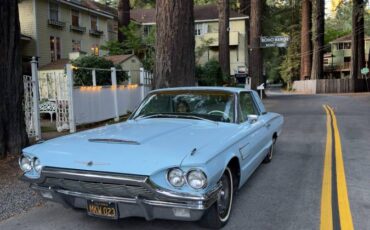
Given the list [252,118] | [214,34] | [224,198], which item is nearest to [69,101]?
[252,118]

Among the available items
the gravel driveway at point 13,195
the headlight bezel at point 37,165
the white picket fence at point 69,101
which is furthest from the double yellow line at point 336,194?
the white picket fence at point 69,101

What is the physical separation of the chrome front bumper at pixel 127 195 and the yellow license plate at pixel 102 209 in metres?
0.04

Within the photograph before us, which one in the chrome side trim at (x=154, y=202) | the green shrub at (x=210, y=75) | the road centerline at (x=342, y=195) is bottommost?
the road centerline at (x=342, y=195)

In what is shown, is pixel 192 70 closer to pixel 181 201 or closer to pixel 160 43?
pixel 160 43

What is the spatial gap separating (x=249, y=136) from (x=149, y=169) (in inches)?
82.5

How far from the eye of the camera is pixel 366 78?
49125 millimetres

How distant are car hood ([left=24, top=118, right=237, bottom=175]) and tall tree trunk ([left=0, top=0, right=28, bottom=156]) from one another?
3.04 metres

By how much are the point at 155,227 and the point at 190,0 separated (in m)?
7.88

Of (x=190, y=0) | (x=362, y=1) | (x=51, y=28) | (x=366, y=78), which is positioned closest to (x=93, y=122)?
(x=190, y=0)

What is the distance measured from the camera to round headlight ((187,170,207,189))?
377cm

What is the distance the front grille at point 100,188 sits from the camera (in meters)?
3.76

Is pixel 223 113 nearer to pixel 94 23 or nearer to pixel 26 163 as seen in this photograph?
pixel 26 163

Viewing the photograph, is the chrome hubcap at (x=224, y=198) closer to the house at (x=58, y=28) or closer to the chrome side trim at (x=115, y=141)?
the chrome side trim at (x=115, y=141)

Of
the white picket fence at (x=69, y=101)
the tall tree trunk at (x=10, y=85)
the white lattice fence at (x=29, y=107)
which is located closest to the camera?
the tall tree trunk at (x=10, y=85)
